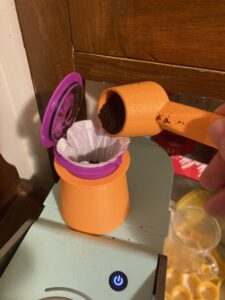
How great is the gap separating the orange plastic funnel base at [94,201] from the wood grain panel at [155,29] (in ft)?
0.50

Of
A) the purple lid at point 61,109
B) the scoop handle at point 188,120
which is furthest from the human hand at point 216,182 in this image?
the purple lid at point 61,109

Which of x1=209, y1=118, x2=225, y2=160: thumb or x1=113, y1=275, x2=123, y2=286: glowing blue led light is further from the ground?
x1=209, y1=118, x2=225, y2=160: thumb

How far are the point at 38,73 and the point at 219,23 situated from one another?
298mm

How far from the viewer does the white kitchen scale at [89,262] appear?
38 cm

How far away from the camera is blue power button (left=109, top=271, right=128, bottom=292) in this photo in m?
0.38

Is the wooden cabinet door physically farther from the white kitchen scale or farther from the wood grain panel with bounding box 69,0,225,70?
the white kitchen scale

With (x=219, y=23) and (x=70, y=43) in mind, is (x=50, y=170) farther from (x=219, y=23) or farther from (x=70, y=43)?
(x=219, y=23)

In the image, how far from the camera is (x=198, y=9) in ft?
1.22

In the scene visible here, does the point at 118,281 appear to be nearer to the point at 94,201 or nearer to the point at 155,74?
the point at 94,201

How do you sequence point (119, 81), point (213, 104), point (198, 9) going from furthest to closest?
point (213, 104) → point (119, 81) → point (198, 9)

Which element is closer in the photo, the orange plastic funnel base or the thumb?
the thumb

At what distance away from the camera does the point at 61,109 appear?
0.42 m

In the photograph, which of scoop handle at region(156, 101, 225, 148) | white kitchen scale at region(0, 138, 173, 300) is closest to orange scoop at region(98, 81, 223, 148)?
scoop handle at region(156, 101, 225, 148)

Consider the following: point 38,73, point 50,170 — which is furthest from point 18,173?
point 38,73
